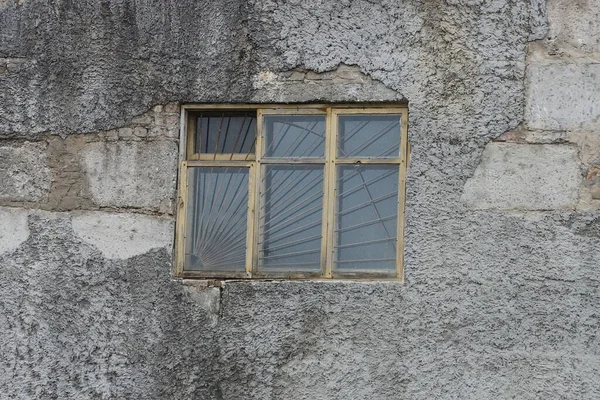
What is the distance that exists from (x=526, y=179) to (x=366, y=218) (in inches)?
32.2

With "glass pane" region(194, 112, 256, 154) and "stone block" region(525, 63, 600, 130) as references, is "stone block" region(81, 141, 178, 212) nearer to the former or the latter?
"glass pane" region(194, 112, 256, 154)

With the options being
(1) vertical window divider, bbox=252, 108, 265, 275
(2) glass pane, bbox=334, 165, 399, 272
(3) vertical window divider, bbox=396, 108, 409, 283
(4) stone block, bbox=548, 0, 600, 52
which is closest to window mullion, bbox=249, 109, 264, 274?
(1) vertical window divider, bbox=252, 108, 265, 275

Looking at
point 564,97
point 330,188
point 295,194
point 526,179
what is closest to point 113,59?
point 295,194

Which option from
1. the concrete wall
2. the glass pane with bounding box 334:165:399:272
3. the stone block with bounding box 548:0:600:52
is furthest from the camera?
the glass pane with bounding box 334:165:399:272

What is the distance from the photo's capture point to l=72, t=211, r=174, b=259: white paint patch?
516cm

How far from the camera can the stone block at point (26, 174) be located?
525cm

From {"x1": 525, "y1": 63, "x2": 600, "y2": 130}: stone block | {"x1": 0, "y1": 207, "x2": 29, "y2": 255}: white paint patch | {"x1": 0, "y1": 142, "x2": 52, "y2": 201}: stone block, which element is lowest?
{"x1": 0, "y1": 207, "x2": 29, "y2": 255}: white paint patch

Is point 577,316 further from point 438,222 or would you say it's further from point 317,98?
point 317,98

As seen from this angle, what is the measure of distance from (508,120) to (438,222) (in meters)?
0.61

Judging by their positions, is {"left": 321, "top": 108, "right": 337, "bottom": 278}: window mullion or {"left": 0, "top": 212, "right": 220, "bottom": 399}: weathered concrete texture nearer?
{"left": 0, "top": 212, "right": 220, "bottom": 399}: weathered concrete texture

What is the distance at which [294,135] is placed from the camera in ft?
17.2

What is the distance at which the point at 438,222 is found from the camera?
4965 mm

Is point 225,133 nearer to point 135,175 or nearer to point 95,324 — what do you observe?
point 135,175

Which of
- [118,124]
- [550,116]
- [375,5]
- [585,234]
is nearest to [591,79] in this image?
[550,116]
